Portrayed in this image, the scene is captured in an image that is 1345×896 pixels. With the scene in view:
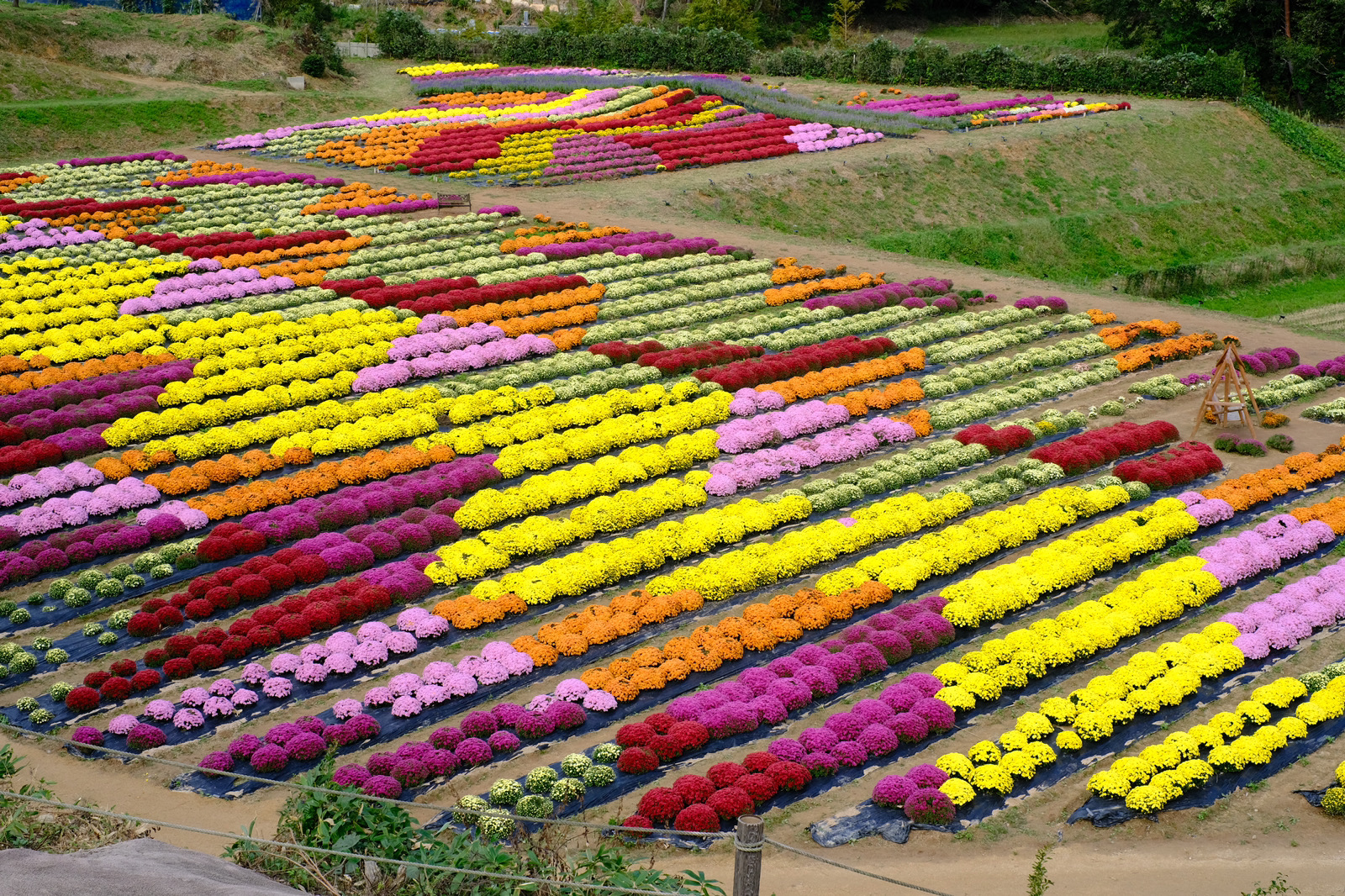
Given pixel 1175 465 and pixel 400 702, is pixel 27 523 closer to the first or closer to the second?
pixel 400 702

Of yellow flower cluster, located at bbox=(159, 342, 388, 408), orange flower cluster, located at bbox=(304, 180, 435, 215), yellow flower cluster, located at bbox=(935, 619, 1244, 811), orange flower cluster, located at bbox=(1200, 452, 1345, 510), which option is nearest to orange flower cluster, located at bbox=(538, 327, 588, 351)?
yellow flower cluster, located at bbox=(159, 342, 388, 408)

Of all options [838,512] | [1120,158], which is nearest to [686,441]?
[838,512]

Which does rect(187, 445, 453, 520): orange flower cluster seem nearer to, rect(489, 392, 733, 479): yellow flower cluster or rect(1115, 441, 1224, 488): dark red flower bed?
rect(489, 392, 733, 479): yellow flower cluster

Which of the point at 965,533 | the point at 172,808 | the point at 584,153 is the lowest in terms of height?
the point at 172,808

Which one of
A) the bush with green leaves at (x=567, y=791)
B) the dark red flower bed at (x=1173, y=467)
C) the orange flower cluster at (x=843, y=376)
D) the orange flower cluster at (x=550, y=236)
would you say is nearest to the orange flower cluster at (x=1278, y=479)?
the dark red flower bed at (x=1173, y=467)

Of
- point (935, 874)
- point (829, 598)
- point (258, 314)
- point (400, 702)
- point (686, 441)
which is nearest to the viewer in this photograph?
point (935, 874)

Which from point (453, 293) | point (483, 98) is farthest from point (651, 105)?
point (453, 293)
